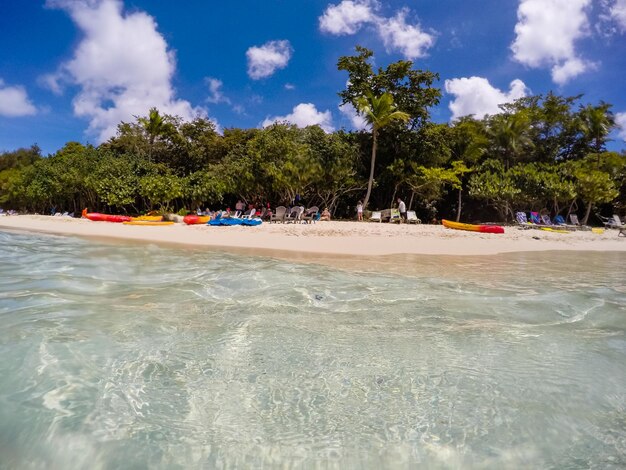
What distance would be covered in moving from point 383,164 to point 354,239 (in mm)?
12300

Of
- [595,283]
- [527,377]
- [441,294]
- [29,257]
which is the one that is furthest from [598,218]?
[29,257]

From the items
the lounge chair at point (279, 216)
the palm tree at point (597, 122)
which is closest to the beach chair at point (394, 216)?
the lounge chair at point (279, 216)

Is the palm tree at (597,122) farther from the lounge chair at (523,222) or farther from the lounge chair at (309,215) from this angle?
the lounge chair at (309,215)

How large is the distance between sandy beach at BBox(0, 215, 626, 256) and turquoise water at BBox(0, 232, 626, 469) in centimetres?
614

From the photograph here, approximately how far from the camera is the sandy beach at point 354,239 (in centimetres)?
1221

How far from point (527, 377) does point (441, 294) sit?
9.04 feet

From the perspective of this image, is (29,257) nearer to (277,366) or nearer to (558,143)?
(277,366)

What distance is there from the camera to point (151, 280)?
21.0 ft

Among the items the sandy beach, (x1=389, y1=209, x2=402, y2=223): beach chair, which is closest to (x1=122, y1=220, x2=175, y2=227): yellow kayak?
the sandy beach

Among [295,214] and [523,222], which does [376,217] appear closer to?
[295,214]

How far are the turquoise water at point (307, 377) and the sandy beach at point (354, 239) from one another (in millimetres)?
6139

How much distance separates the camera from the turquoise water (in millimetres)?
2133

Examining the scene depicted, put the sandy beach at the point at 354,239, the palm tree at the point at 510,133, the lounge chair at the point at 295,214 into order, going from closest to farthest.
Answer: the sandy beach at the point at 354,239
the lounge chair at the point at 295,214
the palm tree at the point at 510,133

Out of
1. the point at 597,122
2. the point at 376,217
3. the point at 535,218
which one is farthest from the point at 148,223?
the point at 597,122
